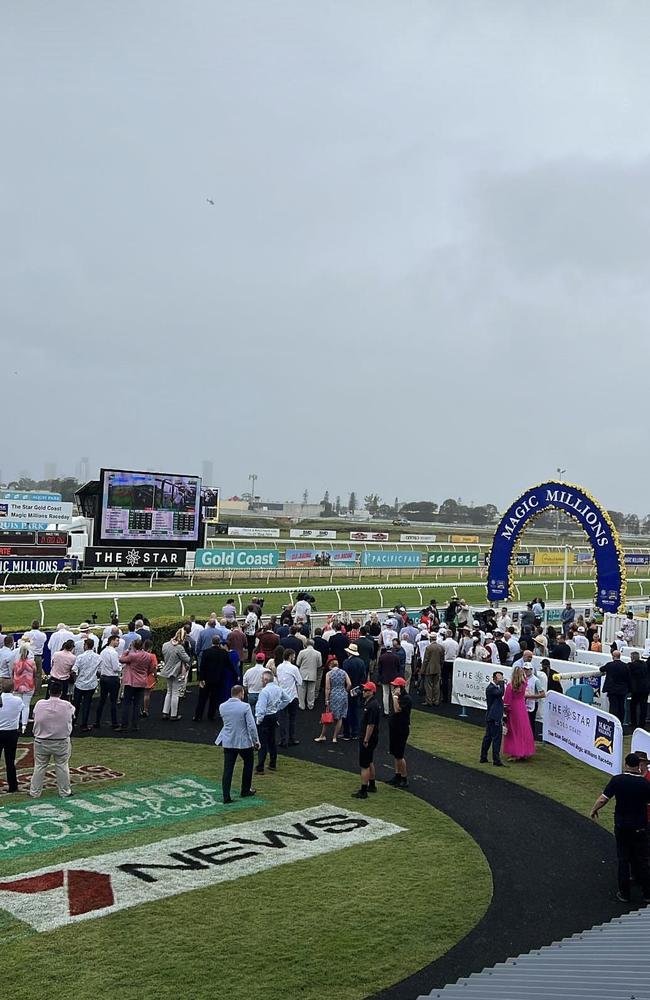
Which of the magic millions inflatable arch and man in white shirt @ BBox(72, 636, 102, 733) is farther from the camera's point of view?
the magic millions inflatable arch

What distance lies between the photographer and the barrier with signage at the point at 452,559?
48188mm

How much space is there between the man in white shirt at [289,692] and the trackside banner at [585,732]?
409 centimetres

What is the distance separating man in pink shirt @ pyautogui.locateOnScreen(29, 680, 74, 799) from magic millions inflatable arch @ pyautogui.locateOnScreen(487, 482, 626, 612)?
17762 mm

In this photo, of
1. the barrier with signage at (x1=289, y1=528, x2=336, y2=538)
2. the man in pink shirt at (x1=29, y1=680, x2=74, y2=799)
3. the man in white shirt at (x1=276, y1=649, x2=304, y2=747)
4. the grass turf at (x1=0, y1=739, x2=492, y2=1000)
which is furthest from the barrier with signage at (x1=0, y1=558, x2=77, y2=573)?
the barrier with signage at (x1=289, y1=528, x2=336, y2=538)

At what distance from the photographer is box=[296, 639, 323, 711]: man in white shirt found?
1506cm

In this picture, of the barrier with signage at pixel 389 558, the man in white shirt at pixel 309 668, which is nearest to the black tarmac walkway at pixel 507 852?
the man in white shirt at pixel 309 668

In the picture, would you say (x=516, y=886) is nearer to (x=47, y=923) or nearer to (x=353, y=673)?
(x=47, y=923)

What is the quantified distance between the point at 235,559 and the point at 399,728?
92.3 feet

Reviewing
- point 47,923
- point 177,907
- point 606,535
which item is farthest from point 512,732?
point 606,535

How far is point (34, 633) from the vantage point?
1465cm

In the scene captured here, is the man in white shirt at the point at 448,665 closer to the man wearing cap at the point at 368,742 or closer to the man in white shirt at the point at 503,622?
the man in white shirt at the point at 503,622

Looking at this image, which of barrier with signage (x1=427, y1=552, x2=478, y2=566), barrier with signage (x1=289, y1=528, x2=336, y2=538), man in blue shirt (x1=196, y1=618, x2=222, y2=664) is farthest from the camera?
barrier with signage (x1=289, y1=528, x2=336, y2=538)

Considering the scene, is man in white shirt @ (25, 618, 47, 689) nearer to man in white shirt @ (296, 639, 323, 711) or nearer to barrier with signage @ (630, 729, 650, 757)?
man in white shirt @ (296, 639, 323, 711)

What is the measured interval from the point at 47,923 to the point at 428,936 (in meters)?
3.13
